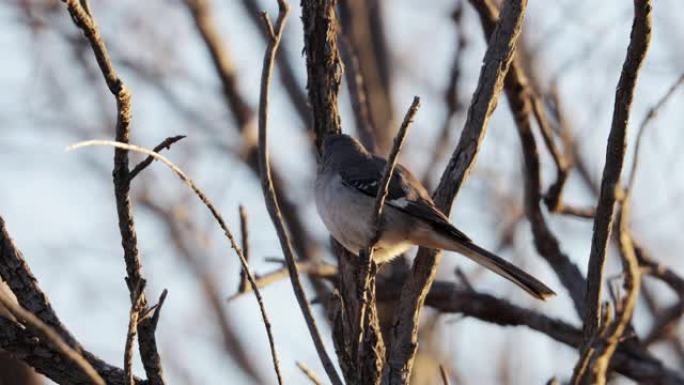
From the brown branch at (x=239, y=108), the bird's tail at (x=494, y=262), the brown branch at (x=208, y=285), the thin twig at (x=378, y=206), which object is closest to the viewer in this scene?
the thin twig at (x=378, y=206)

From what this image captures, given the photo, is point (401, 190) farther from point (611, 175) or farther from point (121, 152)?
point (121, 152)

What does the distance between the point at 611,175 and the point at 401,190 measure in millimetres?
1584

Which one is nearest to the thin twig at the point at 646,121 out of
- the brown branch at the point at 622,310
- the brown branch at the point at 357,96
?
the brown branch at the point at 622,310

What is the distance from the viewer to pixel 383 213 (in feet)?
14.5

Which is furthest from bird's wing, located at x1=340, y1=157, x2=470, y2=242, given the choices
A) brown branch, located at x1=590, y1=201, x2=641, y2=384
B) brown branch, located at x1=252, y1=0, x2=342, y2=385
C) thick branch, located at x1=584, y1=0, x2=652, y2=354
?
brown branch, located at x1=252, y1=0, x2=342, y2=385

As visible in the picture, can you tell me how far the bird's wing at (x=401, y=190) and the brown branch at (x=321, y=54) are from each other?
508mm

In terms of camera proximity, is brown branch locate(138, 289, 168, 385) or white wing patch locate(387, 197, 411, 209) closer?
brown branch locate(138, 289, 168, 385)

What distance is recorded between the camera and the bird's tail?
153 inches

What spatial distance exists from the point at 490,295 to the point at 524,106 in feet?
2.91

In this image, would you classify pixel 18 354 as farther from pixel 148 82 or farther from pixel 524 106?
pixel 148 82

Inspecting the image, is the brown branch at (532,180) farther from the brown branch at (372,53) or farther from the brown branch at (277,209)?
the brown branch at (372,53)

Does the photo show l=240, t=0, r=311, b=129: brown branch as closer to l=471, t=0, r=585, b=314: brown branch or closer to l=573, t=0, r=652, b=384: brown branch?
l=471, t=0, r=585, b=314: brown branch

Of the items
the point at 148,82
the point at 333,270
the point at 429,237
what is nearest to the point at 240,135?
the point at 148,82

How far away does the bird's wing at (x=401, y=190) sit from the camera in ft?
13.8
